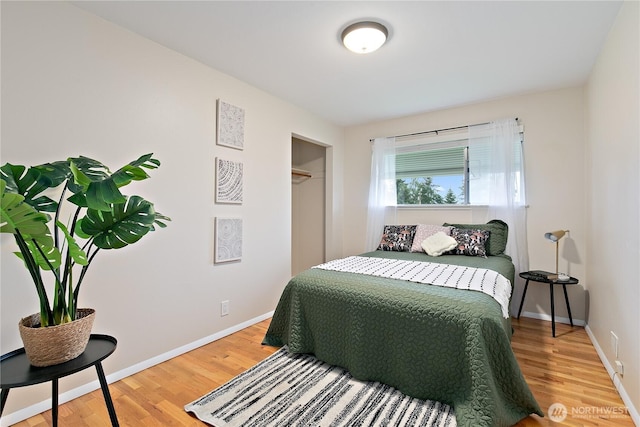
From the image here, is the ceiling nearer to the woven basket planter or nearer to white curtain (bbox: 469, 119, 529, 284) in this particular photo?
white curtain (bbox: 469, 119, 529, 284)

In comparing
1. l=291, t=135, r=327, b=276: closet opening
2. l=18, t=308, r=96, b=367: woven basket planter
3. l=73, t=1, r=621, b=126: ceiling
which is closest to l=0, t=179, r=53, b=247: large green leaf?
l=18, t=308, r=96, b=367: woven basket planter

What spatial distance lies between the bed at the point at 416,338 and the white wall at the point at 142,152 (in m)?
0.85

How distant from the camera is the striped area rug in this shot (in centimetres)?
158

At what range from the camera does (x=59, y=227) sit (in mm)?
1264

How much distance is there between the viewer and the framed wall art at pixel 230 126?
2666 mm

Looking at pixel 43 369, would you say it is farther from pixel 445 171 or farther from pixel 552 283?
pixel 445 171

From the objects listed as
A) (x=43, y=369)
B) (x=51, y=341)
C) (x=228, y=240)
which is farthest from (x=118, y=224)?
(x=228, y=240)

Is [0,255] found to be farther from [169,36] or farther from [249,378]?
[169,36]

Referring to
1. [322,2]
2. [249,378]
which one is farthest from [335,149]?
[249,378]

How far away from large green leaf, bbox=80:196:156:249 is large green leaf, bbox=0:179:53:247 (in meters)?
0.19

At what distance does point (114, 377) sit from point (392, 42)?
10.0 ft

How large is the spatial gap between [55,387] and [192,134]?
1.84 meters

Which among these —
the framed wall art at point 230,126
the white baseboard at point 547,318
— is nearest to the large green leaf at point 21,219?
the framed wall art at point 230,126

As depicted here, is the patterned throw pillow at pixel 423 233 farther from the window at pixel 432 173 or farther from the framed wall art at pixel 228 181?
the framed wall art at pixel 228 181
